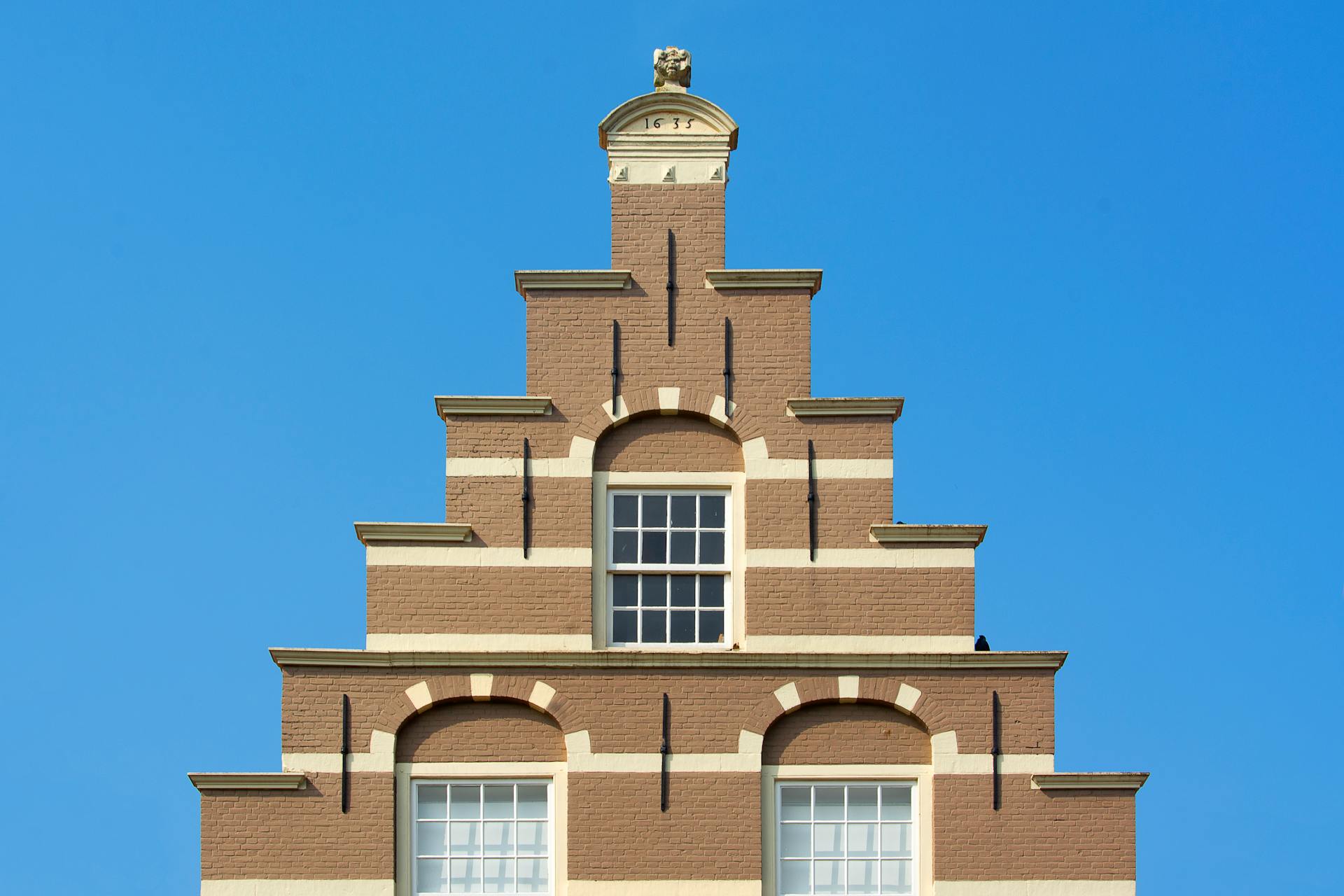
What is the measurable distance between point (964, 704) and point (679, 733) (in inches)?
111

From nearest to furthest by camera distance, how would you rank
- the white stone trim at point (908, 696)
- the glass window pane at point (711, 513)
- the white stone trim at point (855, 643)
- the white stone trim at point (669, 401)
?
1. the white stone trim at point (908, 696)
2. the white stone trim at point (855, 643)
3. the glass window pane at point (711, 513)
4. the white stone trim at point (669, 401)

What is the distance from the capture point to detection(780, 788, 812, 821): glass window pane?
22.8 metres

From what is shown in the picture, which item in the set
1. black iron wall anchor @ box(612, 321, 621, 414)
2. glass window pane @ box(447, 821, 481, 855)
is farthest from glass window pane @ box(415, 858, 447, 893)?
black iron wall anchor @ box(612, 321, 621, 414)

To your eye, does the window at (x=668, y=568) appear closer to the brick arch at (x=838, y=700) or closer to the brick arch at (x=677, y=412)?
the brick arch at (x=677, y=412)

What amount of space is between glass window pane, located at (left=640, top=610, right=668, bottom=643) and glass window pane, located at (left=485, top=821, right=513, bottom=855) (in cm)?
230

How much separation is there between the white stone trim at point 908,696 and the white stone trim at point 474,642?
309 cm

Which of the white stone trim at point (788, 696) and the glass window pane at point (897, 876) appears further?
the white stone trim at point (788, 696)

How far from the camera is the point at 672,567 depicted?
2336 cm

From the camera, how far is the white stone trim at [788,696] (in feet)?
74.7

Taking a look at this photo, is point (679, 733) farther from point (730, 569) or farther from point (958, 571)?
point (958, 571)

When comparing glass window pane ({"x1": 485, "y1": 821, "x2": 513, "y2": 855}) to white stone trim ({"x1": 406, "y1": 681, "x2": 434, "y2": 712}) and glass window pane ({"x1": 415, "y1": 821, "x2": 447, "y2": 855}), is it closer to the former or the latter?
glass window pane ({"x1": 415, "y1": 821, "x2": 447, "y2": 855})

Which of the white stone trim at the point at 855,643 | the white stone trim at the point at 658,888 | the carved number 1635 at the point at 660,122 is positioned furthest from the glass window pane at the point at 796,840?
the carved number 1635 at the point at 660,122

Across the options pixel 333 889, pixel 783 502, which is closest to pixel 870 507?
pixel 783 502

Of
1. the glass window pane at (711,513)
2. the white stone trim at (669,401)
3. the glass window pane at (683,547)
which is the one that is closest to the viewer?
the glass window pane at (683,547)
